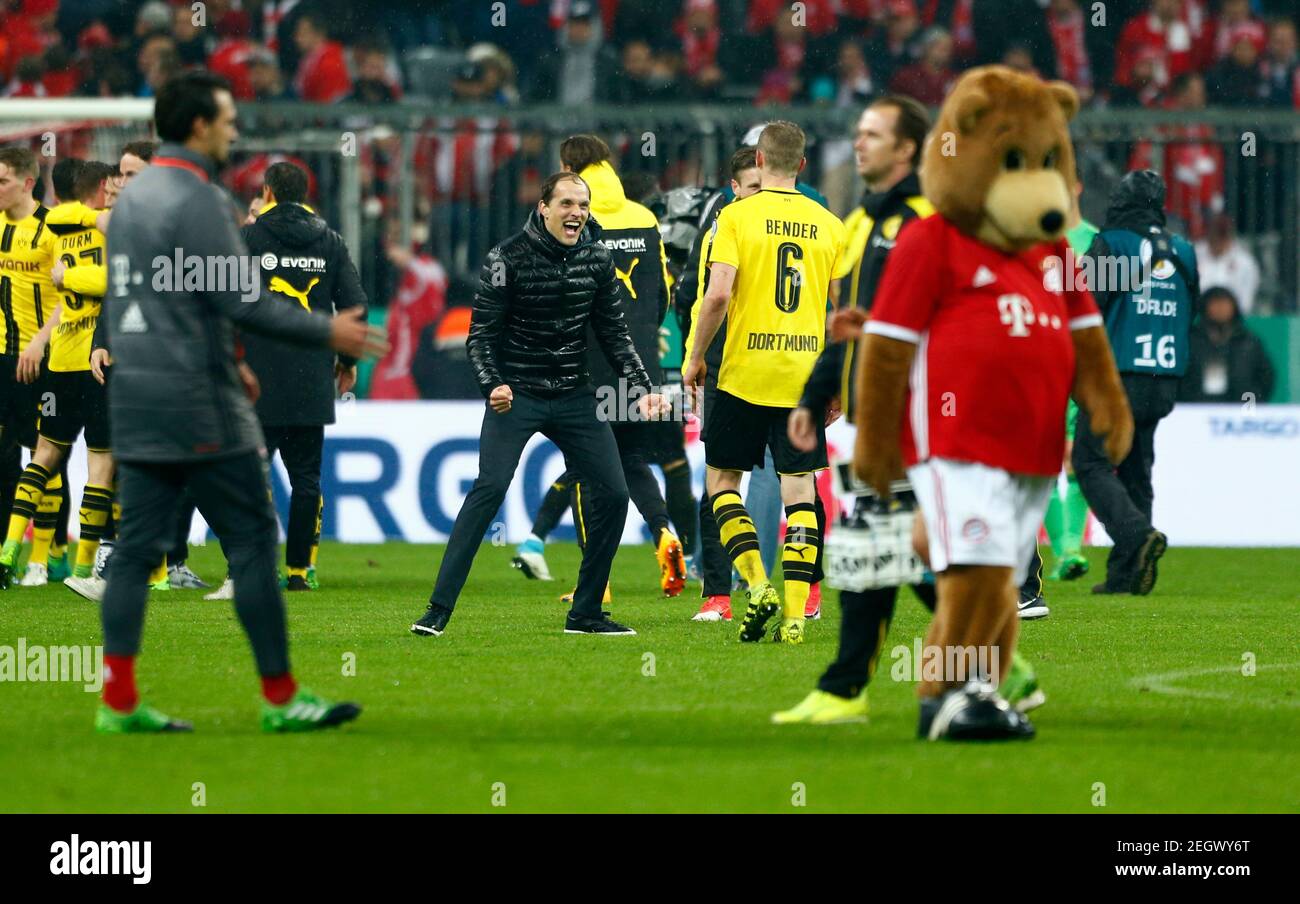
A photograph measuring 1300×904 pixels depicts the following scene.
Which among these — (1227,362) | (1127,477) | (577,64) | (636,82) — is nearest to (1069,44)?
(636,82)

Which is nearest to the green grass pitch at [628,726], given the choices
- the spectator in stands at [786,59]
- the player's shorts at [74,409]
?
the player's shorts at [74,409]

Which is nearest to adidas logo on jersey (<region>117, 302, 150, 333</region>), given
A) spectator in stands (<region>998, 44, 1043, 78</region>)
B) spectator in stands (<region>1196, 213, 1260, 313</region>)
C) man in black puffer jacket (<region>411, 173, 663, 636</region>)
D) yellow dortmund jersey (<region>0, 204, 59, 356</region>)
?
man in black puffer jacket (<region>411, 173, 663, 636</region>)

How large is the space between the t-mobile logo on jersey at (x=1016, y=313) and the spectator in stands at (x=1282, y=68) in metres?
15.9

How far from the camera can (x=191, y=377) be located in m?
6.54

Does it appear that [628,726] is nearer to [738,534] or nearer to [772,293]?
[738,534]

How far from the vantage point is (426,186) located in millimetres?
17953

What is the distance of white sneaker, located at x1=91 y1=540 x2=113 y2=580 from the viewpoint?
39.7 ft

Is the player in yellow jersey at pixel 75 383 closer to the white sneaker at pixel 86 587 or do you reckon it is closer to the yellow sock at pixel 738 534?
the white sneaker at pixel 86 587

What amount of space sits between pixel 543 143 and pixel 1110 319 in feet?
20.7

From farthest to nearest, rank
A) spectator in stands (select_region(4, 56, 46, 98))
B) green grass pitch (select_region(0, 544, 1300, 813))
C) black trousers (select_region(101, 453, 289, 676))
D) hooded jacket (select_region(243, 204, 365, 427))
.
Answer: spectator in stands (select_region(4, 56, 46, 98)) → hooded jacket (select_region(243, 204, 365, 427)) → black trousers (select_region(101, 453, 289, 676)) → green grass pitch (select_region(0, 544, 1300, 813))

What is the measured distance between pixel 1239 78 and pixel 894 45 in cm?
345

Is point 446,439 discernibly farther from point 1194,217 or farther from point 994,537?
point 994,537

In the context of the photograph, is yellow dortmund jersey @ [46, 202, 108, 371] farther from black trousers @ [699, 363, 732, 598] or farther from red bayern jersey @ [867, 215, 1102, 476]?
red bayern jersey @ [867, 215, 1102, 476]

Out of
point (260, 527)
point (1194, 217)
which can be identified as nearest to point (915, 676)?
point (260, 527)
